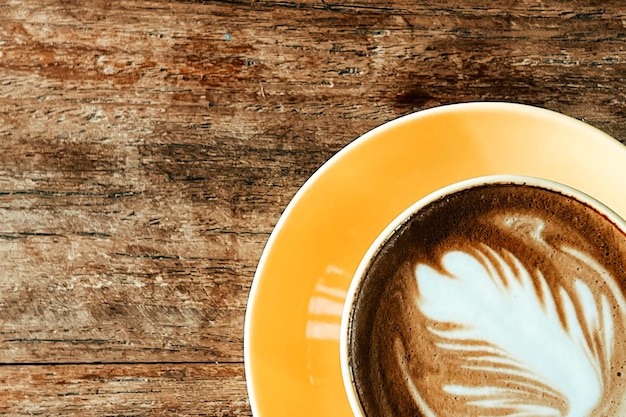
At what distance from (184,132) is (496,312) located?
21.7 inches

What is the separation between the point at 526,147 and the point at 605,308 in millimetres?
233

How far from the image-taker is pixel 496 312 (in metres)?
1.00

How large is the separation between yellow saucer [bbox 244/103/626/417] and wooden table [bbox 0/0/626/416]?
162 mm

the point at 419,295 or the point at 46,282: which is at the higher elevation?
the point at 46,282

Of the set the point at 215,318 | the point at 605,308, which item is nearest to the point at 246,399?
the point at 215,318

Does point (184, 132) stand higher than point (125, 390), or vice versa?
point (184, 132)

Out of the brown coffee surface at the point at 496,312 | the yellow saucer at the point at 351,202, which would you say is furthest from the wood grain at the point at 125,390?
the brown coffee surface at the point at 496,312

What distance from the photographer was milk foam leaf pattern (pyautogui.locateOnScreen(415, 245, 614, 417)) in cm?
99

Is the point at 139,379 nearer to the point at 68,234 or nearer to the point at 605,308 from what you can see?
the point at 68,234

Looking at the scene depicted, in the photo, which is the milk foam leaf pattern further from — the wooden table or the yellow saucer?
the wooden table

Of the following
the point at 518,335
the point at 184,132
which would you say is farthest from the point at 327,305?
the point at 184,132

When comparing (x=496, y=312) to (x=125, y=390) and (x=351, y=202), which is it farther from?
(x=125, y=390)

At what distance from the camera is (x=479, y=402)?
994 millimetres

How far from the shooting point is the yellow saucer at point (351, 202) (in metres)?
1.03
